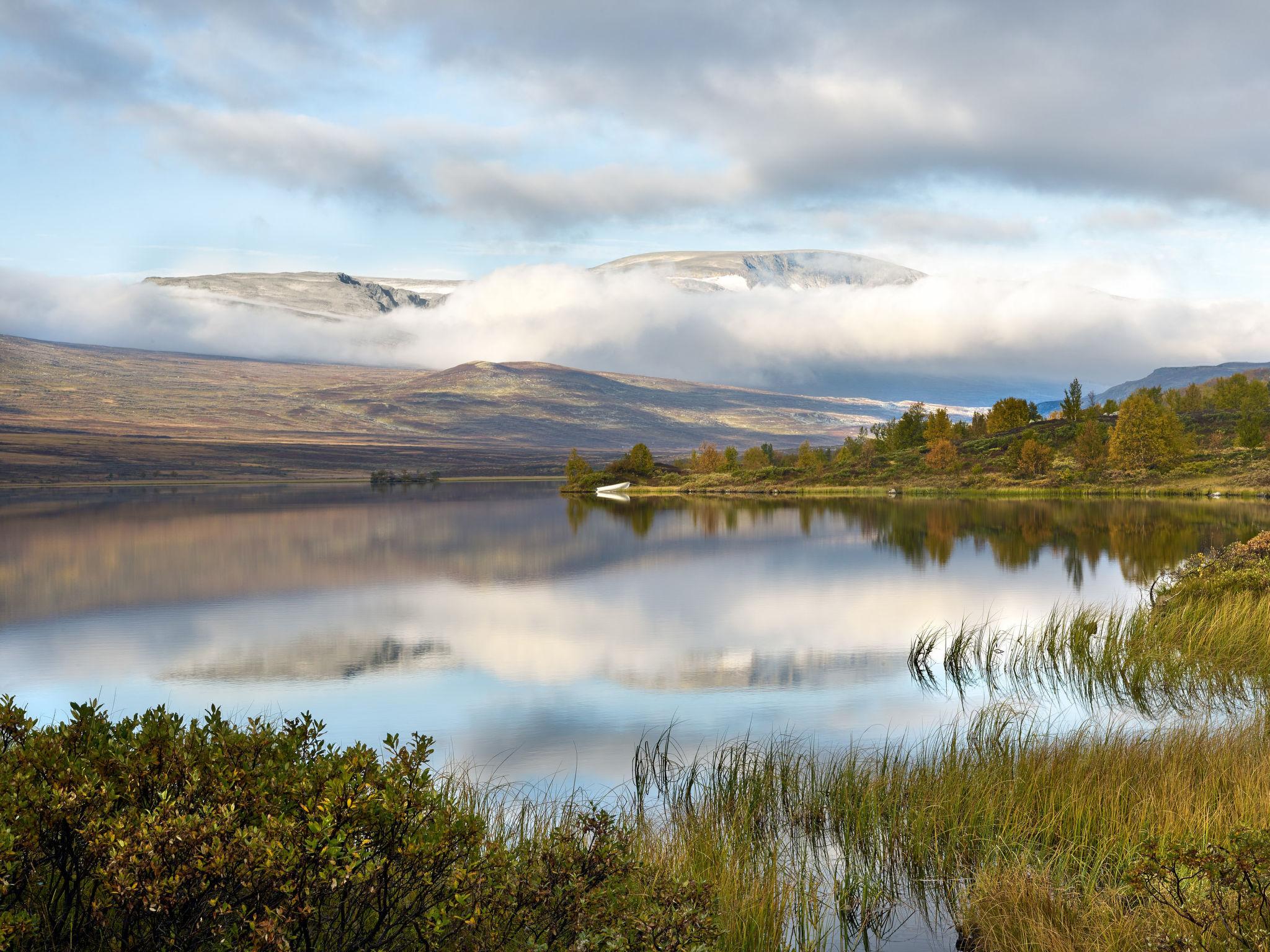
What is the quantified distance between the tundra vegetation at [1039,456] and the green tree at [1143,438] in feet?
0.29

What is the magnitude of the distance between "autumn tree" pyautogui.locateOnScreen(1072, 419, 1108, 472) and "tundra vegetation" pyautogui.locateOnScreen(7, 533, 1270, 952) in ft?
290

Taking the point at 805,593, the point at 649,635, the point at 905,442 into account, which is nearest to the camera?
the point at 649,635

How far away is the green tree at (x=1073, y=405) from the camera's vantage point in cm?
11838

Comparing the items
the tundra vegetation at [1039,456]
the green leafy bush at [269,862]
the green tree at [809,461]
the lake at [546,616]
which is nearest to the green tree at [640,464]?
the tundra vegetation at [1039,456]

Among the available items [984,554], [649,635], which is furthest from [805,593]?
[984,554]

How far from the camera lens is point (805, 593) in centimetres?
2778

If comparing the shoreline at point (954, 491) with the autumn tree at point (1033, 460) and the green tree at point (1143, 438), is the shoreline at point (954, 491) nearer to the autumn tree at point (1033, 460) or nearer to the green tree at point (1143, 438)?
the autumn tree at point (1033, 460)

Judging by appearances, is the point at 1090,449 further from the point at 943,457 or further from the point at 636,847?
the point at 636,847

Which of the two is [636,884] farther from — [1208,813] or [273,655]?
[273,655]

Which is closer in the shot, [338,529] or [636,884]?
[636,884]

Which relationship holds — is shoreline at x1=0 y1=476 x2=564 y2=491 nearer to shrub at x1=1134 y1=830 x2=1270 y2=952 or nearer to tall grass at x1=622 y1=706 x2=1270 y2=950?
tall grass at x1=622 y1=706 x2=1270 y2=950

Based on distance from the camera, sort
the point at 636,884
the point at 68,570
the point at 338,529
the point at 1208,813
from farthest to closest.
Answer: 1. the point at 338,529
2. the point at 68,570
3. the point at 1208,813
4. the point at 636,884

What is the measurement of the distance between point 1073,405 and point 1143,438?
3260 cm

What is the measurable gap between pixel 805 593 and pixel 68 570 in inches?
950
